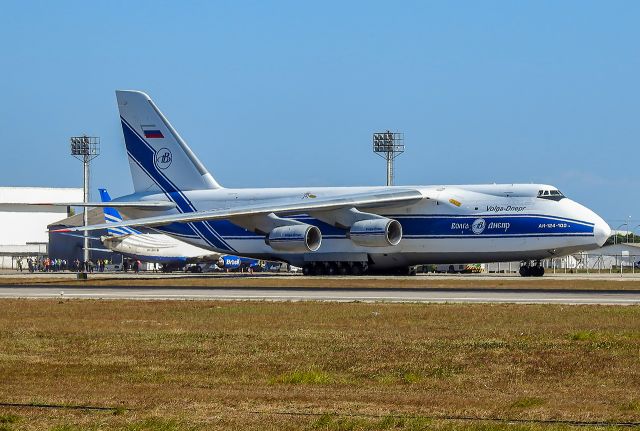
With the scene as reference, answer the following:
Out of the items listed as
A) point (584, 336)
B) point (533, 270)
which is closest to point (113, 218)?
point (533, 270)

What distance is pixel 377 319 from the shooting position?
24438mm

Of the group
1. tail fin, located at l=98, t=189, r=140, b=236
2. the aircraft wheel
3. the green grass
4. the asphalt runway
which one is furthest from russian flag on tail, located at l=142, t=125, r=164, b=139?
the green grass

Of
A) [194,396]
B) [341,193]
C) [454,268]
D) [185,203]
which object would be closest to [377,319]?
[194,396]

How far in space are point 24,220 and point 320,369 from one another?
96297 millimetres

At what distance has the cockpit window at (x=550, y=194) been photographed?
5050 centimetres

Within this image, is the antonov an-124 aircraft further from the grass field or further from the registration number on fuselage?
the grass field

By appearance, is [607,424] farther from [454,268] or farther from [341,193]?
[454,268]

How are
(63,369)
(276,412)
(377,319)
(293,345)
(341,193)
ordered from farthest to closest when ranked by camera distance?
(341,193)
(377,319)
(293,345)
(63,369)
(276,412)

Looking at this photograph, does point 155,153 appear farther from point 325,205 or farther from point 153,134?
point 325,205

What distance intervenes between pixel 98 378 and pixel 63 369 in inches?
47.0

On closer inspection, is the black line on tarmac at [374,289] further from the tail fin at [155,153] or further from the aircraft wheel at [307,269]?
the tail fin at [155,153]

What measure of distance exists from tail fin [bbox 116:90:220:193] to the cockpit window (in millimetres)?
17561

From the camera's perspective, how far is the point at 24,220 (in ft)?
355

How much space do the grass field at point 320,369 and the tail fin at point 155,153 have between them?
3207cm
